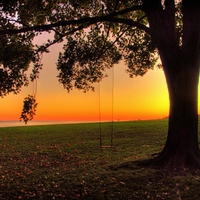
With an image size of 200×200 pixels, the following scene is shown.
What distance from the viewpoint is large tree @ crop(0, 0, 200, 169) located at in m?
10.3

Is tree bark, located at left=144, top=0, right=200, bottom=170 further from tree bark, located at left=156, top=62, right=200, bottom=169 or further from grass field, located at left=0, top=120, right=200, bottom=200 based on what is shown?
grass field, located at left=0, top=120, right=200, bottom=200

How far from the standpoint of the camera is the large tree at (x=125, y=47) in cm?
1029

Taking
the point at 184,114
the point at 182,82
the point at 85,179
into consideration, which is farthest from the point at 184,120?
the point at 85,179

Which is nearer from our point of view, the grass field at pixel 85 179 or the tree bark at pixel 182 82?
the grass field at pixel 85 179

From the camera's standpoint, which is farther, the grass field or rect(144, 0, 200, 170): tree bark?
rect(144, 0, 200, 170): tree bark

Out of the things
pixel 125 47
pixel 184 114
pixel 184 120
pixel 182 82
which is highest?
pixel 125 47

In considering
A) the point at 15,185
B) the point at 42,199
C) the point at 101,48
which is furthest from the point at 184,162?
the point at 101,48

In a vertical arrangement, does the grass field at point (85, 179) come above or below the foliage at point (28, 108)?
below

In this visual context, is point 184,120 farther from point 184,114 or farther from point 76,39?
point 76,39

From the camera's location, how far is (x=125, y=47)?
16.9 metres

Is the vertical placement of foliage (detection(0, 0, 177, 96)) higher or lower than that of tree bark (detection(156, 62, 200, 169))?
higher

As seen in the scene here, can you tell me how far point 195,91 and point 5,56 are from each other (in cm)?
859

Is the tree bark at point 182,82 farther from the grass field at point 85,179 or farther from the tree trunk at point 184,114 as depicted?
the grass field at point 85,179

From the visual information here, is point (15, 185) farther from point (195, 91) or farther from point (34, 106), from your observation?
point (195, 91)
